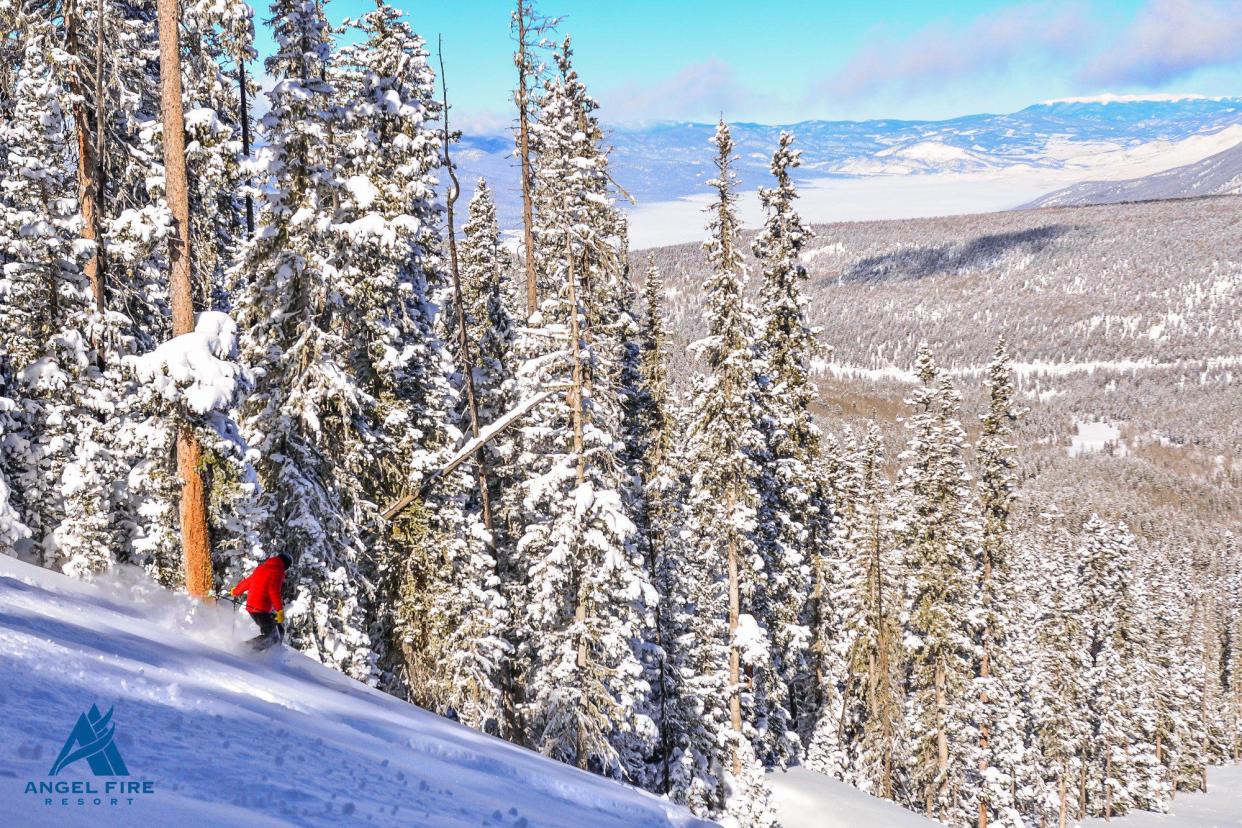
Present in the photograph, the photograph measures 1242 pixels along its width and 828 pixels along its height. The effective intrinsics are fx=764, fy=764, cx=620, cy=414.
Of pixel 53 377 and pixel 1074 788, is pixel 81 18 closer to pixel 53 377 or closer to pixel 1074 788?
pixel 53 377

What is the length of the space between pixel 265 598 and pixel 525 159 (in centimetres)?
1563

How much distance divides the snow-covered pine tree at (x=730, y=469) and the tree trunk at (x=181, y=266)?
14822 millimetres

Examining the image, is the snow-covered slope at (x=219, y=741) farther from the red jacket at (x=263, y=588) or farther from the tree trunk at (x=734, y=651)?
the tree trunk at (x=734, y=651)

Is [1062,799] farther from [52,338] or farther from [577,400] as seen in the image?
[52,338]

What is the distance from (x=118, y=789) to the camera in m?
4.79

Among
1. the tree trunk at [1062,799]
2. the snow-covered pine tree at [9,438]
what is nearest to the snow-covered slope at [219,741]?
the snow-covered pine tree at [9,438]

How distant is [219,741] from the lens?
6.01 meters

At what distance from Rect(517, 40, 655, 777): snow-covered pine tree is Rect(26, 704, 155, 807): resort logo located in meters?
13.4

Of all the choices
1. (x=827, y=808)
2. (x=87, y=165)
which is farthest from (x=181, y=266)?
(x=827, y=808)

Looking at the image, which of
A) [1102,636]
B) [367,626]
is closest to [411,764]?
[367,626]

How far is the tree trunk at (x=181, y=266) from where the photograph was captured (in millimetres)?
10750

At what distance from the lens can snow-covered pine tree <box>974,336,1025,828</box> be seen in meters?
33.6

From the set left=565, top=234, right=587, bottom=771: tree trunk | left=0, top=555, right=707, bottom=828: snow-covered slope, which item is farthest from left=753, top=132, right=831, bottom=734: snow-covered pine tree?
left=0, top=555, right=707, bottom=828: snow-covered slope

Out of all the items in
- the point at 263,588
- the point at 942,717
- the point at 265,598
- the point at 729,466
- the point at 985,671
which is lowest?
the point at 942,717
